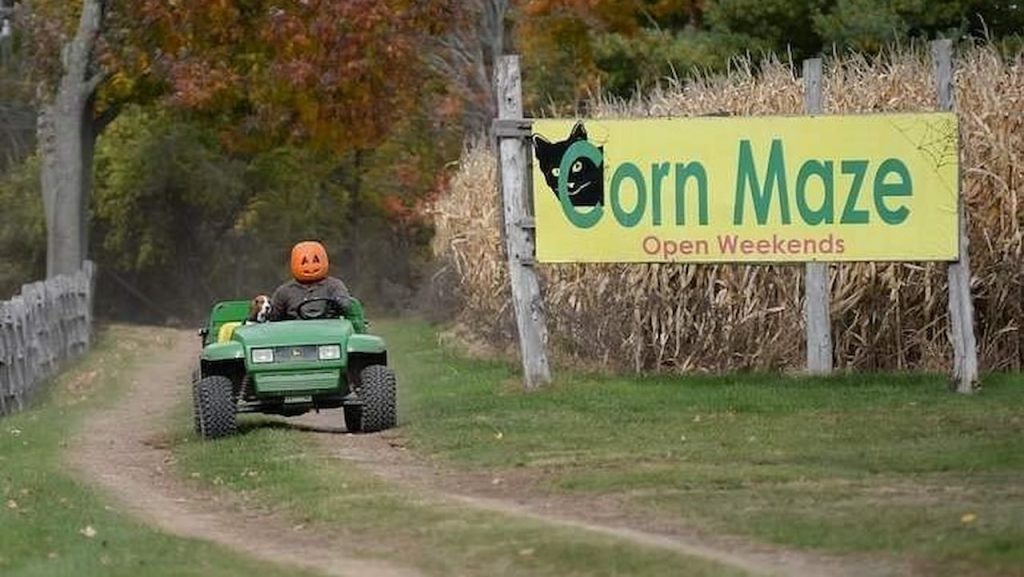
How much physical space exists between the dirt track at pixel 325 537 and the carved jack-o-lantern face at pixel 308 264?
1.27 metres

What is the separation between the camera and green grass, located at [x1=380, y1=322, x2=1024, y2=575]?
1189 centimetres

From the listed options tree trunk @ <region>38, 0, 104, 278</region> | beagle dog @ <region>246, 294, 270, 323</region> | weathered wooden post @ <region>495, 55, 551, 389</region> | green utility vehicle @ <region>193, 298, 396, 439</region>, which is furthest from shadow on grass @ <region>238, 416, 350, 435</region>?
tree trunk @ <region>38, 0, 104, 278</region>

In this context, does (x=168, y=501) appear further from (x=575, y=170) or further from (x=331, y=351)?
(x=575, y=170)

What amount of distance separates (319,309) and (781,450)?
479cm

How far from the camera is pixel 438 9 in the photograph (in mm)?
42562

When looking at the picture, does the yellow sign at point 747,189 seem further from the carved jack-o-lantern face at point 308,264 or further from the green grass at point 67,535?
the green grass at point 67,535

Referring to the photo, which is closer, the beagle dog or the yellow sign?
the beagle dog

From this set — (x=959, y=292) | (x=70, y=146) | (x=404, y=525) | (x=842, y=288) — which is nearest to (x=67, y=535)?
(x=404, y=525)

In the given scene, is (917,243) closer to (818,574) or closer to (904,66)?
(904,66)

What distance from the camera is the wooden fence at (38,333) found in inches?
981

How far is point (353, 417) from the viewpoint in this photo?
18438 millimetres

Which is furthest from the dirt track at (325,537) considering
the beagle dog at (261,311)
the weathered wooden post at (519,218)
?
the weathered wooden post at (519,218)

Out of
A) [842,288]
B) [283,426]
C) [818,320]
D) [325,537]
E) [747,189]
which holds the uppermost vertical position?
[747,189]

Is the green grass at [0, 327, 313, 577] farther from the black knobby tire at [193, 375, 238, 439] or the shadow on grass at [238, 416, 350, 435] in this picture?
the shadow on grass at [238, 416, 350, 435]
